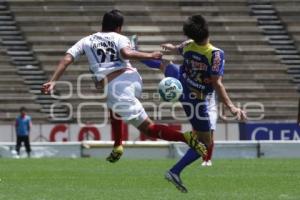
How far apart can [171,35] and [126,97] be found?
81.5 feet

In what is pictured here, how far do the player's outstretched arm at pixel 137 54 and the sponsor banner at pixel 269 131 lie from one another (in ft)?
62.4

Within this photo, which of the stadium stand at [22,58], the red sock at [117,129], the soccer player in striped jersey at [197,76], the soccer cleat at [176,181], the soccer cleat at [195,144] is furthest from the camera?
the stadium stand at [22,58]

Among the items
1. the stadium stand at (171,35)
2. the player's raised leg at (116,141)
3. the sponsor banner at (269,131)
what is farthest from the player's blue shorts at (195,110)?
the stadium stand at (171,35)

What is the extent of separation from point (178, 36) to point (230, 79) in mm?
2521

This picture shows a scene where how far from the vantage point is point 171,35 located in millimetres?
37250

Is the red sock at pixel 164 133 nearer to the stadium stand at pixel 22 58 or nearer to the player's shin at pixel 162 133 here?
the player's shin at pixel 162 133

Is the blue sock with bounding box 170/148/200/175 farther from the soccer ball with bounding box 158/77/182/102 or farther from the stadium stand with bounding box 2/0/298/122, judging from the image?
the stadium stand with bounding box 2/0/298/122

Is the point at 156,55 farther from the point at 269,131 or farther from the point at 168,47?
the point at 269,131

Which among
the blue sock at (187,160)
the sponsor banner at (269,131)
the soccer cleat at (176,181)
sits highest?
the blue sock at (187,160)

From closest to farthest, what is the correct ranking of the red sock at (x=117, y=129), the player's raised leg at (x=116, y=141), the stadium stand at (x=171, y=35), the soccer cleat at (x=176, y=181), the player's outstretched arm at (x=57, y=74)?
the player's outstretched arm at (x=57, y=74) → the soccer cleat at (x=176, y=181) → the player's raised leg at (x=116, y=141) → the red sock at (x=117, y=129) → the stadium stand at (x=171, y=35)

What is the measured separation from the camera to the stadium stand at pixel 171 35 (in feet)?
116

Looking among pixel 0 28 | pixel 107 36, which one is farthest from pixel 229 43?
pixel 107 36

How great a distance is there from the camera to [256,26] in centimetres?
3844

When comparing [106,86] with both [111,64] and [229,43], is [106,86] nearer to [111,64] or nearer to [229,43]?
[111,64]
